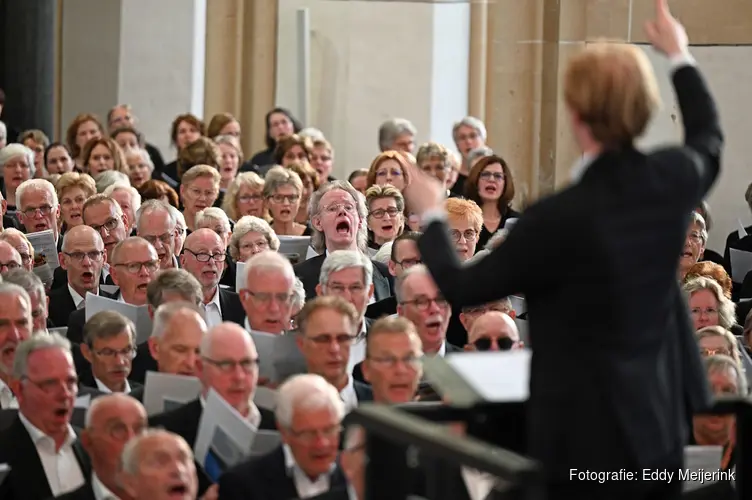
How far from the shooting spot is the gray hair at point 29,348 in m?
5.57

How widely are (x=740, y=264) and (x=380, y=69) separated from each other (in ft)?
17.0

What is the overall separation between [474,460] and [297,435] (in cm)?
213

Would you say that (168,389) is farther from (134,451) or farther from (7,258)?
(7,258)

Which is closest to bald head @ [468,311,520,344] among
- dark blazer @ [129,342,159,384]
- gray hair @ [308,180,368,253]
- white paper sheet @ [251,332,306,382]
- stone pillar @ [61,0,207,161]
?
white paper sheet @ [251,332,306,382]

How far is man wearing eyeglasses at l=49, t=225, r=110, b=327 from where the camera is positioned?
7828 mm

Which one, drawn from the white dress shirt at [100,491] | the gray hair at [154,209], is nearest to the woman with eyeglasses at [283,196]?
the gray hair at [154,209]

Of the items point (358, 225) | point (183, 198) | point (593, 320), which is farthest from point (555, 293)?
point (183, 198)

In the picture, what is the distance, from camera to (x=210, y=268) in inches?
305

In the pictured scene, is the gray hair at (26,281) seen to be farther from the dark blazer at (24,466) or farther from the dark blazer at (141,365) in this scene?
the dark blazer at (24,466)

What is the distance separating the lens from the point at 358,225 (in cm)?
828

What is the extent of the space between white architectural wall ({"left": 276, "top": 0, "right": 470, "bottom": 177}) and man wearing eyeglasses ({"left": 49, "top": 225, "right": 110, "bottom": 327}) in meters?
5.84

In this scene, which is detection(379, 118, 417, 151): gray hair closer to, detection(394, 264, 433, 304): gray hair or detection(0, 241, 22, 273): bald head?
detection(0, 241, 22, 273): bald head

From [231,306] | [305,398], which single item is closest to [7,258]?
[231,306]

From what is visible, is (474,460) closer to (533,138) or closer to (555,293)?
(555,293)
